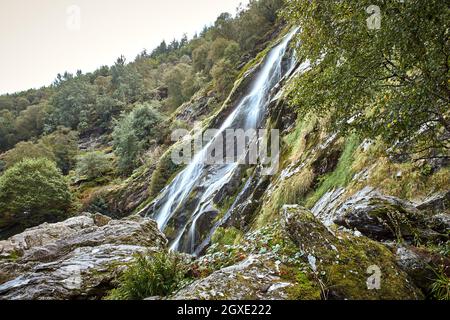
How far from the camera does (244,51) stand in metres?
35.7

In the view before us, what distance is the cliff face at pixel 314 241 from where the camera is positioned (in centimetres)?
452

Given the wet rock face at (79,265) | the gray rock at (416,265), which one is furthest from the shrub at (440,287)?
the wet rock face at (79,265)

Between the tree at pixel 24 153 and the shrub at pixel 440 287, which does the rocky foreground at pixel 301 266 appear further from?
the tree at pixel 24 153

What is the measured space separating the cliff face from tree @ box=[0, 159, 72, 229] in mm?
25298

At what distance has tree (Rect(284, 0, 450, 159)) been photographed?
16.4 ft

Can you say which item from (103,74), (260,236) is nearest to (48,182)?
(260,236)

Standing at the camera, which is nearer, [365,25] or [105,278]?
[365,25]

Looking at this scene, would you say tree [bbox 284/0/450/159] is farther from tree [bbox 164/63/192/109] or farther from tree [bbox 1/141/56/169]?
tree [bbox 1/141/56/169]

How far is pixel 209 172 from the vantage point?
20.4 metres

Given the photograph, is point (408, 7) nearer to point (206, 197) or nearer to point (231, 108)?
point (206, 197)

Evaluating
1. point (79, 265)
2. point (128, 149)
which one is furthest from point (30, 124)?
point (79, 265)

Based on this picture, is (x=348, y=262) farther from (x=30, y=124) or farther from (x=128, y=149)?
(x=30, y=124)

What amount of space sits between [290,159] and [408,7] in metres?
8.67
